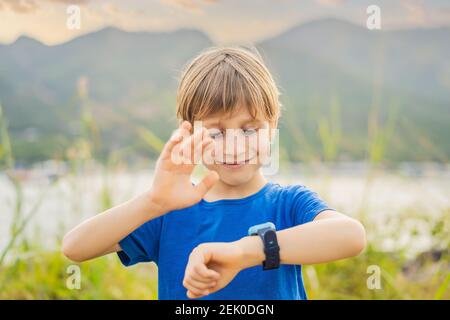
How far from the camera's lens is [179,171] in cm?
116

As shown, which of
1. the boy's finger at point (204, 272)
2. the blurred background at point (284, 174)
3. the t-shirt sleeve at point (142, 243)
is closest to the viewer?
the boy's finger at point (204, 272)

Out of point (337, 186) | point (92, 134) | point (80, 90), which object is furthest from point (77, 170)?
point (337, 186)

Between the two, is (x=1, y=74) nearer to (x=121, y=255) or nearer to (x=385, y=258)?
(x=385, y=258)

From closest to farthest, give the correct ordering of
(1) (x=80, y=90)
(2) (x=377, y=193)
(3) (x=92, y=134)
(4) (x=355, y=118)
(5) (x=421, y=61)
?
(1) (x=80, y=90) → (3) (x=92, y=134) → (2) (x=377, y=193) → (4) (x=355, y=118) → (5) (x=421, y=61)

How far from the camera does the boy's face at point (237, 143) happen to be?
1313mm

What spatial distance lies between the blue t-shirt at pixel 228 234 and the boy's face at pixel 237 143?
8 centimetres

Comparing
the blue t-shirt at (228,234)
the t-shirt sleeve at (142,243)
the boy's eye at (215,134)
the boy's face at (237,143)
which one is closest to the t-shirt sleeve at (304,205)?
the blue t-shirt at (228,234)

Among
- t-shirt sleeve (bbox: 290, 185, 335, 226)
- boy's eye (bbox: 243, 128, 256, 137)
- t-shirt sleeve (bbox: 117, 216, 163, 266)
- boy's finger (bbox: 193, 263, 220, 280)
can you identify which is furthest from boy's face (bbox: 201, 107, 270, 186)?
boy's finger (bbox: 193, 263, 220, 280)

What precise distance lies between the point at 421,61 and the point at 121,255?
4586 millimetres

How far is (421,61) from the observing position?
5.34 metres

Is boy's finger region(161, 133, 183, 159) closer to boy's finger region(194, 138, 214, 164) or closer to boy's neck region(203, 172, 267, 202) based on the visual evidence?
boy's finger region(194, 138, 214, 164)

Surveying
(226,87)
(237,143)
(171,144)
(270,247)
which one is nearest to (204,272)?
(270,247)

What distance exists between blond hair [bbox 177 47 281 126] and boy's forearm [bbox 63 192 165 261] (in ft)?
0.91

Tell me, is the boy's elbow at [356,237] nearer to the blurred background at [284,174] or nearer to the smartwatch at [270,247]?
the smartwatch at [270,247]
